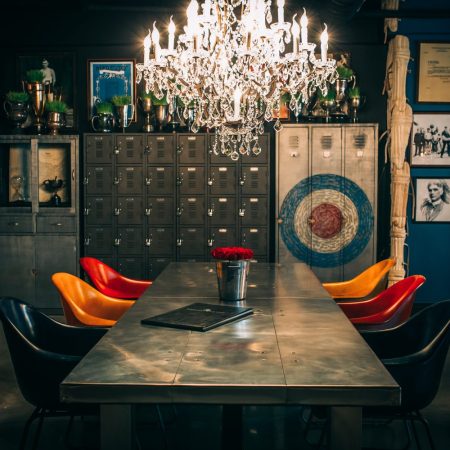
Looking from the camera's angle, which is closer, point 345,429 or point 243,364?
point 345,429

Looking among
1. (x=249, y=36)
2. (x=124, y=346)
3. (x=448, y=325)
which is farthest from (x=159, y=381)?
(x=249, y=36)

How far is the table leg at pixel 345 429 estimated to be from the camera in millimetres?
1814

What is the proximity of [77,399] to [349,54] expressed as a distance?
18.6ft

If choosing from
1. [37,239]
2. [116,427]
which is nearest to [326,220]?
[37,239]

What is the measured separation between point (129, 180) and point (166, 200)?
42cm

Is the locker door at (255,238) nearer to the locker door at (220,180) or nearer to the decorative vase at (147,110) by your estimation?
the locker door at (220,180)

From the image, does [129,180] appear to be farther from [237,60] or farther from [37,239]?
[237,60]

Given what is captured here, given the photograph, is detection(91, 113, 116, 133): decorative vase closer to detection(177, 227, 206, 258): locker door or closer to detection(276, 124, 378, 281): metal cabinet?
detection(177, 227, 206, 258): locker door

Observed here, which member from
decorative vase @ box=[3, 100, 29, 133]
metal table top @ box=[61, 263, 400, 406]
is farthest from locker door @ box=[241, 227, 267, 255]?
metal table top @ box=[61, 263, 400, 406]

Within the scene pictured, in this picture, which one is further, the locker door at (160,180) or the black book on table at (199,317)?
the locker door at (160,180)

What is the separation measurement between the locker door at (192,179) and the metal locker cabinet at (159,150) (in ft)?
0.58

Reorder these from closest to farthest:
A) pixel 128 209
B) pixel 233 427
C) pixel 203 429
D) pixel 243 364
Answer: pixel 243 364, pixel 233 427, pixel 203 429, pixel 128 209

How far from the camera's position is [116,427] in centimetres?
181

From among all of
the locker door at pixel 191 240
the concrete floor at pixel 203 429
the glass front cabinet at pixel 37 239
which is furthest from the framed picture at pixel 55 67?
the concrete floor at pixel 203 429
